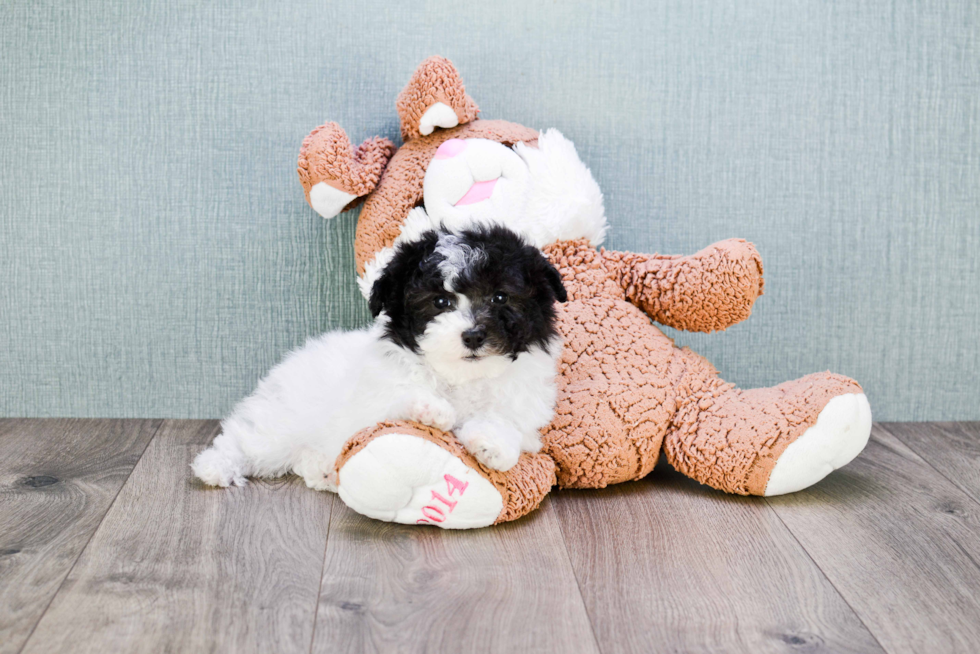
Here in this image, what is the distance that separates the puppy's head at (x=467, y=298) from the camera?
1346 mm

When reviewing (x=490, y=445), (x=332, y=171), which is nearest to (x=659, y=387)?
(x=490, y=445)

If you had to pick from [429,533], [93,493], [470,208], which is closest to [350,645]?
[429,533]

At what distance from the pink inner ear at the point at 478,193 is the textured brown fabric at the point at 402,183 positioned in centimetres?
11

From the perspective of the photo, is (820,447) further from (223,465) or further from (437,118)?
(223,465)

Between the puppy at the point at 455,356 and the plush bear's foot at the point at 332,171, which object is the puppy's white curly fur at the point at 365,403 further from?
the plush bear's foot at the point at 332,171

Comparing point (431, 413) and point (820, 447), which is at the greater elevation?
point (431, 413)

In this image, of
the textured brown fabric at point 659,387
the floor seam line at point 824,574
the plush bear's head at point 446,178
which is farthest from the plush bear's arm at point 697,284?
the floor seam line at point 824,574

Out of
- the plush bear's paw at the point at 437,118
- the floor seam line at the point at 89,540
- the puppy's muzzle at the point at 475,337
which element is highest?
the plush bear's paw at the point at 437,118

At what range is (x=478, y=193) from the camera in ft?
5.46

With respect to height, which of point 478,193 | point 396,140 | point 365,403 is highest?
point 396,140

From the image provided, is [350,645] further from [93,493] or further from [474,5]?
[474,5]

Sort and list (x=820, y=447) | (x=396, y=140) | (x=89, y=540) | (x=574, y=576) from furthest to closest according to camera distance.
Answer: (x=396, y=140) → (x=820, y=447) → (x=89, y=540) → (x=574, y=576)

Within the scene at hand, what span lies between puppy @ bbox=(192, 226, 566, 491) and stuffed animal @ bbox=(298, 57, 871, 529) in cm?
10

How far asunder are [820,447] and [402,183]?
3.09 ft
